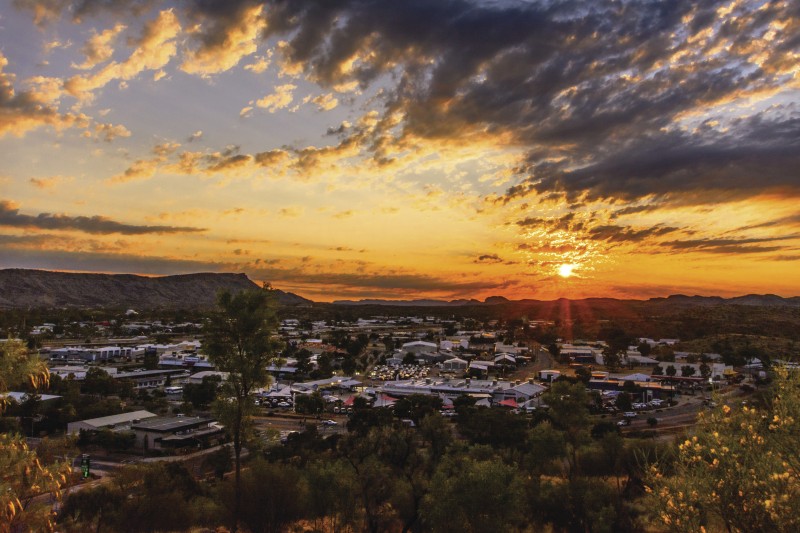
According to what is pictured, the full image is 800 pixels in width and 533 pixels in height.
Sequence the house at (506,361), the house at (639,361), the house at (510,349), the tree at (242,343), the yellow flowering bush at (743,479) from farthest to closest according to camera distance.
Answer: the house at (510,349) → the house at (639,361) → the house at (506,361) → the tree at (242,343) → the yellow flowering bush at (743,479)

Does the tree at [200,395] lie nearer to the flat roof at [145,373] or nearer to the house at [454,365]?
the flat roof at [145,373]

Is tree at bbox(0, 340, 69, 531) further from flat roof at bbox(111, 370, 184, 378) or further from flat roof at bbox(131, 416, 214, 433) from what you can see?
flat roof at bbox(111, 370, 184, 378)

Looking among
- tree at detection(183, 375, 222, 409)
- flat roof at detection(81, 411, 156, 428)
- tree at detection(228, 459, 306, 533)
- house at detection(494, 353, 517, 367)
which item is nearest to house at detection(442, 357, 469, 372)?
house at detection(494, 353, 517, 367)

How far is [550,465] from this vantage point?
31797mm

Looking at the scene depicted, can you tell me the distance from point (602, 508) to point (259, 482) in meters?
14.7

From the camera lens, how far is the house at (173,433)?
44000mm

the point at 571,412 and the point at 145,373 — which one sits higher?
the point at 571,412

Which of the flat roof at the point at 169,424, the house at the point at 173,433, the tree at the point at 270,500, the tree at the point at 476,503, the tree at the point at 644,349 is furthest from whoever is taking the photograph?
the tree at the point at 644,349

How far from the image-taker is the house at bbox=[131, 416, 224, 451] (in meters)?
44.0

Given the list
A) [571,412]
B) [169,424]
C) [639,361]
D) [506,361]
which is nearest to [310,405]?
[169,424]

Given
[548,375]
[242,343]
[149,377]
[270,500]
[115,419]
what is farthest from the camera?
[149,377]

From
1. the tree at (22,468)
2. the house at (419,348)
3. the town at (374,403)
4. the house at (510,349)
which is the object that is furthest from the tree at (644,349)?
the tree at (22,468)

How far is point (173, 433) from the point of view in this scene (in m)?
45.3

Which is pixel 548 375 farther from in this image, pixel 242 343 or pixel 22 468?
pixel 22 468
